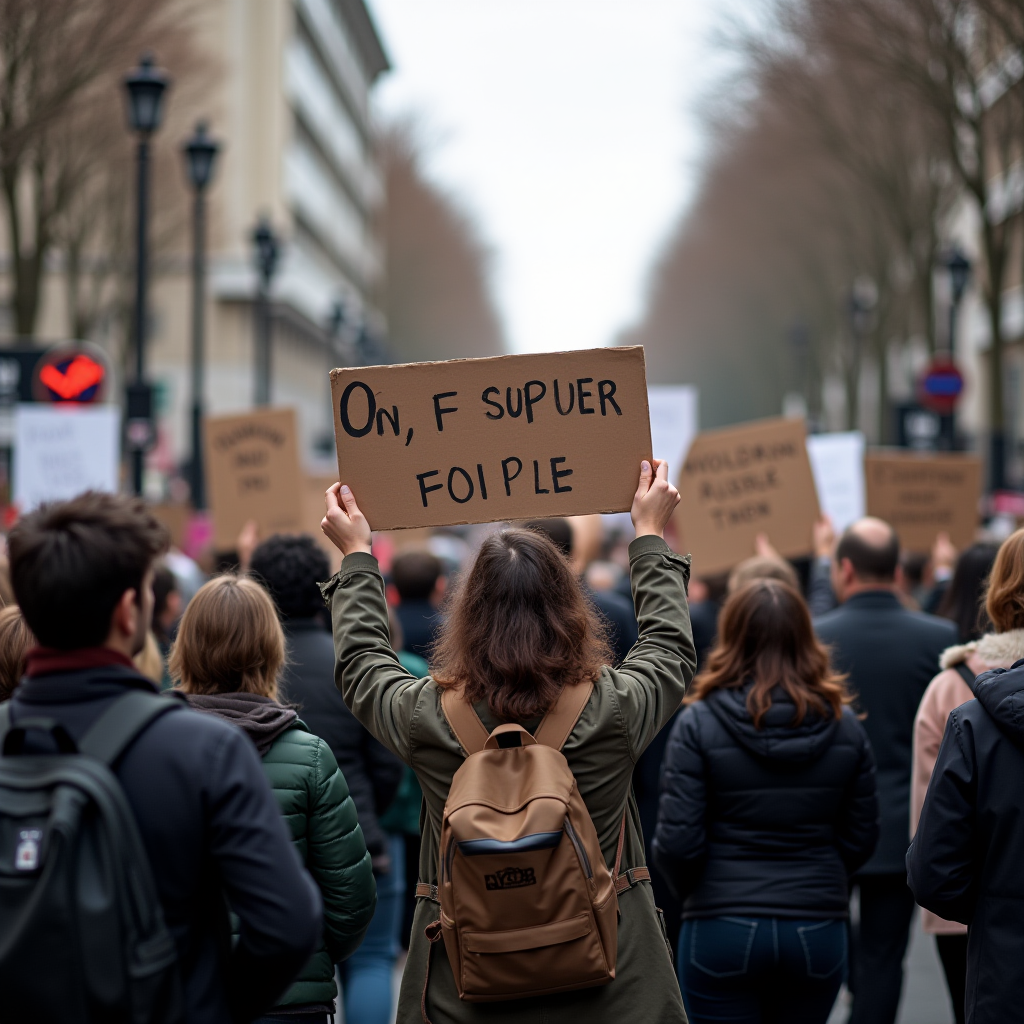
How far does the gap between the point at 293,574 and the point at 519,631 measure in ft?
6.76

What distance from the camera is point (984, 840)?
11.9ft

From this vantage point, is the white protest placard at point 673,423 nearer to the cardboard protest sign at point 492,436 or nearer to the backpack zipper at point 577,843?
the cardboard protest sign at point 492,436

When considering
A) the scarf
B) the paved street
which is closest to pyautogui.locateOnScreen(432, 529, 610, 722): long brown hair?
the scarf

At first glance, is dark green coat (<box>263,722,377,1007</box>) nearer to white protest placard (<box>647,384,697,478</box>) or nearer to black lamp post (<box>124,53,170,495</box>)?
white protest placard (<box>647,384,697,478</box>)

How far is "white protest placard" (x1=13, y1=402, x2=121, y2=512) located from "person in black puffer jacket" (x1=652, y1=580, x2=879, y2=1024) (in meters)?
7.40

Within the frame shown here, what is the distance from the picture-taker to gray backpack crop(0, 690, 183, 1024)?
2537 millimetres

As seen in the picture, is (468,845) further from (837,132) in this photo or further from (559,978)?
(837,132)

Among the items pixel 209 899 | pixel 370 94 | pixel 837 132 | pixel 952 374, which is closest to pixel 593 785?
pixel 209 899

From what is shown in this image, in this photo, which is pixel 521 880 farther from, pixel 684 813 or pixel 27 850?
pixel 684 813

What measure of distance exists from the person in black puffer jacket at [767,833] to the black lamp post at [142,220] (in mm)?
10477

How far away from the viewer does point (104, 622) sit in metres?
2.75

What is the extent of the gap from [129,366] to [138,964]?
40030 mm

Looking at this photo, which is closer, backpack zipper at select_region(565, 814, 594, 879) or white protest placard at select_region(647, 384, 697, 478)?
backpack zipper at select_region(565, 814, 594, 879)

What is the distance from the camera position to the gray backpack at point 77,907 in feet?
8.32
